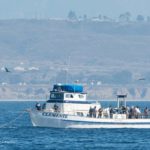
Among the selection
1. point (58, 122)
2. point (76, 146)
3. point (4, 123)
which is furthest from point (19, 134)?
point (4, 123)

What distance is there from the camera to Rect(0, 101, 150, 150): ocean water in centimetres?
8269

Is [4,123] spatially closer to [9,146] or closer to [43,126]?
[43,126]

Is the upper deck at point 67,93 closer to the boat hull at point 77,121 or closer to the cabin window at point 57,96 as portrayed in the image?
the cabin window at point 57,96

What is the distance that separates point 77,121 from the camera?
99875 mm

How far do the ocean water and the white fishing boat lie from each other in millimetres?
1174

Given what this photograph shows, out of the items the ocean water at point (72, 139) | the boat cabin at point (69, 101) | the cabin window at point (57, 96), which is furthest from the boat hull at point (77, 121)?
the cabin window at point (57, 96)

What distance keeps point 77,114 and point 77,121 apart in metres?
1.09

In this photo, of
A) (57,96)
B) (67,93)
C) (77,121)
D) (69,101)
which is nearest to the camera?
(77,121)

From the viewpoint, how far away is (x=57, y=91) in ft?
336

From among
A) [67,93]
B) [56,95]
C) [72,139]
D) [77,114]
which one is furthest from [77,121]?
[72,139]

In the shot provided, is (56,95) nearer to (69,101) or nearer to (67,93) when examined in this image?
(67,93)

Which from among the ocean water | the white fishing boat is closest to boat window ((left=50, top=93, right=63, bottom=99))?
the white fishing boat

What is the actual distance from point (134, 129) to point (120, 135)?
6962mm

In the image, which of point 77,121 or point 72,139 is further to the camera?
point 77,121
